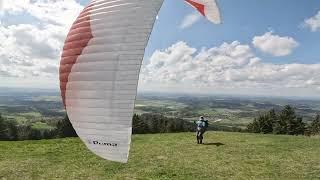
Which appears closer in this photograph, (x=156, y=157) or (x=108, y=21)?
(x=108, y=21)

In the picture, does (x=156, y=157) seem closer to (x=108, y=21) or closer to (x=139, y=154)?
(x=139, y=154)

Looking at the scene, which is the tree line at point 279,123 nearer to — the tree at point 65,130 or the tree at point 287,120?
the tree at point 287,120

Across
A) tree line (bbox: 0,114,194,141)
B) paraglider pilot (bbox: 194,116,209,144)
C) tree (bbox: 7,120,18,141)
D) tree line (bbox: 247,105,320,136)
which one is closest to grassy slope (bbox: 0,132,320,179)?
paraglider pilot (bbox: 194,116,209,144)

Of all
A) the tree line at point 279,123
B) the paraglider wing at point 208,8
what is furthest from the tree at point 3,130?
the paraglider wing at point 208,8

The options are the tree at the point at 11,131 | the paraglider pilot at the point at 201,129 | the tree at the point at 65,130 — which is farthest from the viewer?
the tree at the point at 11,131

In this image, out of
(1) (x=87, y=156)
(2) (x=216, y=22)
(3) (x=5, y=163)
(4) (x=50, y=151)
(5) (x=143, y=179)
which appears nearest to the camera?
(2) (x=216, y=22)

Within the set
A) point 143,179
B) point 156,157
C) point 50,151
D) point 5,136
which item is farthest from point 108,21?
point 5,136
